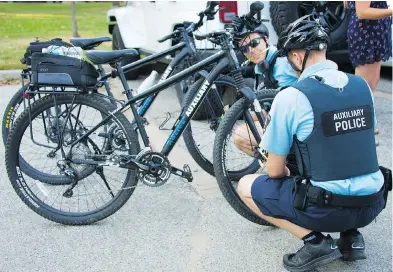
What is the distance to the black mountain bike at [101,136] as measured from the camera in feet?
10.7

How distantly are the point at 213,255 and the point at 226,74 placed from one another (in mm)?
1282

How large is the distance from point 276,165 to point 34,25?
11259 millimetres

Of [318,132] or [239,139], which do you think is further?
[239,139]

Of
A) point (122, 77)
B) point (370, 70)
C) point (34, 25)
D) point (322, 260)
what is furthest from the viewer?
point (34, 25)

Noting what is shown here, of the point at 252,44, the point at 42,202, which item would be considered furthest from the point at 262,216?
the point at 42,202

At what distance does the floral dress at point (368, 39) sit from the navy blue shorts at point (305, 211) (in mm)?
2235

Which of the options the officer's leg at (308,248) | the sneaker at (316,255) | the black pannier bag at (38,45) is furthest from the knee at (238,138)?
the black pannier bag at (38,45)

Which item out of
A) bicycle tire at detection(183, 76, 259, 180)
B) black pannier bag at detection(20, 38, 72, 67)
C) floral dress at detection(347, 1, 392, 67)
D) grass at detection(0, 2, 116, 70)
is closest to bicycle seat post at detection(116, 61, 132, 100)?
black pannier bag at detection(20, 38, 72, 67)

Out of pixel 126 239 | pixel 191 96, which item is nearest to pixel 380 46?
pixel 191 96

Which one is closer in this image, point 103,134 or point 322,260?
point 322,260

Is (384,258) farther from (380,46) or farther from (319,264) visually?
(380,46)

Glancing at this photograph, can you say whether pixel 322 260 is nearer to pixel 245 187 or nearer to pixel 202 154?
pixel 245 187

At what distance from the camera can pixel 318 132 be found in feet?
Answer: 8.06

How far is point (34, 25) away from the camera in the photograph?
493 inches
